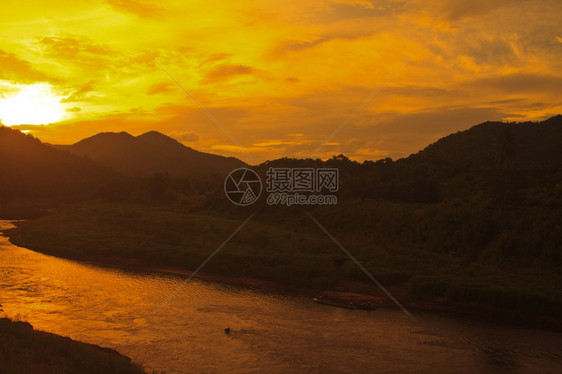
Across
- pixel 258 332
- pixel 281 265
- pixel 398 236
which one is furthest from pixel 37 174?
pixel 258 332

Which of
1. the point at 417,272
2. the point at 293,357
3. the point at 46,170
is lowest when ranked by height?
the point at 293,357

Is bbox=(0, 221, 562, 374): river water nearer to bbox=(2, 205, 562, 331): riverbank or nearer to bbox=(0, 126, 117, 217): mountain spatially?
bbox=(2, 205, 562, 331): riverbank

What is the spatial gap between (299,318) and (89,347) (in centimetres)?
1284

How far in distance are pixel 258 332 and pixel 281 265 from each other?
14.7 meters

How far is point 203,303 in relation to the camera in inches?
1276

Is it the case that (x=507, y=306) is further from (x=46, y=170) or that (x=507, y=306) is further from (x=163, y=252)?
(x=46, y=170)

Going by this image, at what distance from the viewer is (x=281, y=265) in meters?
40.8

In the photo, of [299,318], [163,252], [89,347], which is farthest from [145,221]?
[89,347]

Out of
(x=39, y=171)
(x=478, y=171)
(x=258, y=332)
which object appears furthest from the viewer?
(x=39, y=171)
